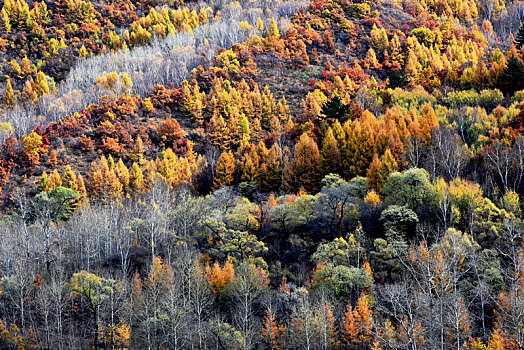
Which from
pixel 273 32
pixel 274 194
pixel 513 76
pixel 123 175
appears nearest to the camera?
pixel 274 194

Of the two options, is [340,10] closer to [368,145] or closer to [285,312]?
[368,145]

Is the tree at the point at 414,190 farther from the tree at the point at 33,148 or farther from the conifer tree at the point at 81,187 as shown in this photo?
the tree at the point at 33,148

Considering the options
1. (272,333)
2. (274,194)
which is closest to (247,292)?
(272,333)

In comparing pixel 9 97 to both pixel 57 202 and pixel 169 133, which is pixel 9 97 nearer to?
pixel 169 133

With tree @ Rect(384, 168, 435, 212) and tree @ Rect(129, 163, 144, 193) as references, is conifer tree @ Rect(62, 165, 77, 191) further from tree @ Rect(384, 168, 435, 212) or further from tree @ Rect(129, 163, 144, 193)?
tree @ Rect(384, 168, 435, 212)

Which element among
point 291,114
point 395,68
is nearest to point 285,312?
point 291,114

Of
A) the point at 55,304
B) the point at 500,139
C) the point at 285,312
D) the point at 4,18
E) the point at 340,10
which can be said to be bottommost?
the point at 285,312
